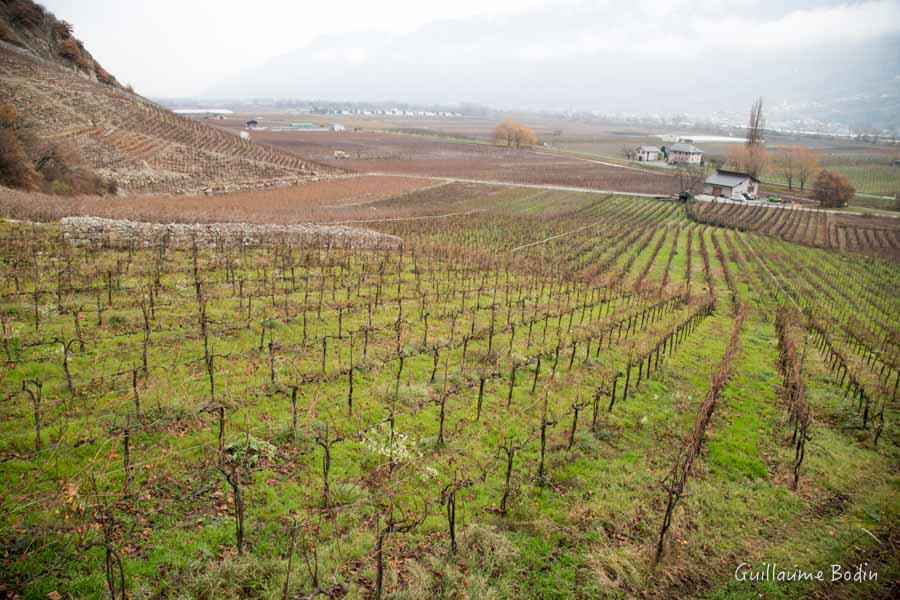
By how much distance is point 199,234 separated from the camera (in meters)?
22.1

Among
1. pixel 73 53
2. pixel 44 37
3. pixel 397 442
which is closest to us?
pixel 397 442

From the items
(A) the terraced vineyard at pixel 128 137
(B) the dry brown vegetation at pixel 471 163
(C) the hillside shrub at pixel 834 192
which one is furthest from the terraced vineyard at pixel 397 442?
(C) the hillside shrub at pixel 834 192

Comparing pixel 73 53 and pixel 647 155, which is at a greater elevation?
pixel 73 53

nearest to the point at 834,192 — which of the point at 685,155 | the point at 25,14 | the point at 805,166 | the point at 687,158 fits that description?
the point at 805,166

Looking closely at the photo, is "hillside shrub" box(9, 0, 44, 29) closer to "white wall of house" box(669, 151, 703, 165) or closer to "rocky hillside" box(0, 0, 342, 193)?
"rocky hillside" box(0, 0, 342, 193)

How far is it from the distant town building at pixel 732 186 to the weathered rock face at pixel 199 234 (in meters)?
60.9

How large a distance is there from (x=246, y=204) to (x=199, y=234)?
21884mm

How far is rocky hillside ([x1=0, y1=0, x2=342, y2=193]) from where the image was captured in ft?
146

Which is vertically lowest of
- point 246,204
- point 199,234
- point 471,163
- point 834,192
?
point 199,234

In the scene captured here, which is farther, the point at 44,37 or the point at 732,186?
the point at 732,186

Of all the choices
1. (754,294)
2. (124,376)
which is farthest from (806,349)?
(124,376)

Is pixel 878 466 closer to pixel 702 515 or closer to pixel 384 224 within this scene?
pixel 702 515

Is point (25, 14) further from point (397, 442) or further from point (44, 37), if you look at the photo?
point (397, 442)

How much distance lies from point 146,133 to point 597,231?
159 feet
